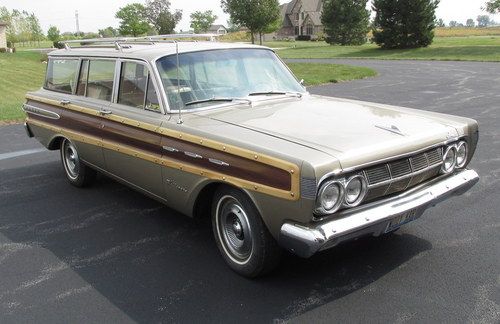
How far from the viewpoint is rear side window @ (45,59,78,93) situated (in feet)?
18.5

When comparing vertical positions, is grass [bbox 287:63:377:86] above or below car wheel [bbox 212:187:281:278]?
above

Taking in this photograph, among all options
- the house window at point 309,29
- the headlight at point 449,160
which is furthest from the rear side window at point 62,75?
the house window at point 309,29

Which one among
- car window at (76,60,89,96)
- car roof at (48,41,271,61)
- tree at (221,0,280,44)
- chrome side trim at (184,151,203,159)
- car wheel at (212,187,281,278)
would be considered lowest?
car wheel at (212,187,281,278)

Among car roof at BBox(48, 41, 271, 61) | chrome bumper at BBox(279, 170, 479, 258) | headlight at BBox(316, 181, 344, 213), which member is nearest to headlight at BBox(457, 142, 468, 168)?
chrome bumper at BBox(279, 170, 479, 258)

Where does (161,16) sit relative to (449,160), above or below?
above

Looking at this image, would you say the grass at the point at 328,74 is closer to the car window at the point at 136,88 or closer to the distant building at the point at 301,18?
the car window at the point at 136,88

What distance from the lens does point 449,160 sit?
3.90m

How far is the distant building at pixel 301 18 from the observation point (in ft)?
304

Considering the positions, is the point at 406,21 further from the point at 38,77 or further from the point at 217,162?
the point at 217,162

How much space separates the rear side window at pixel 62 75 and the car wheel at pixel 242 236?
2.85m

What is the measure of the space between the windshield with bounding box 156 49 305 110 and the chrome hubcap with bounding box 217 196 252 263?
98 cm

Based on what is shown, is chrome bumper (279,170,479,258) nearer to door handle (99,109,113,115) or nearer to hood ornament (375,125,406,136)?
hood ornament (375,125,406,136)

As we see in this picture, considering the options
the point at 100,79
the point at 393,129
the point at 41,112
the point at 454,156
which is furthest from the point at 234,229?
the point at 41,112

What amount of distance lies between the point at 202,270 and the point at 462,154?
2.32 m
